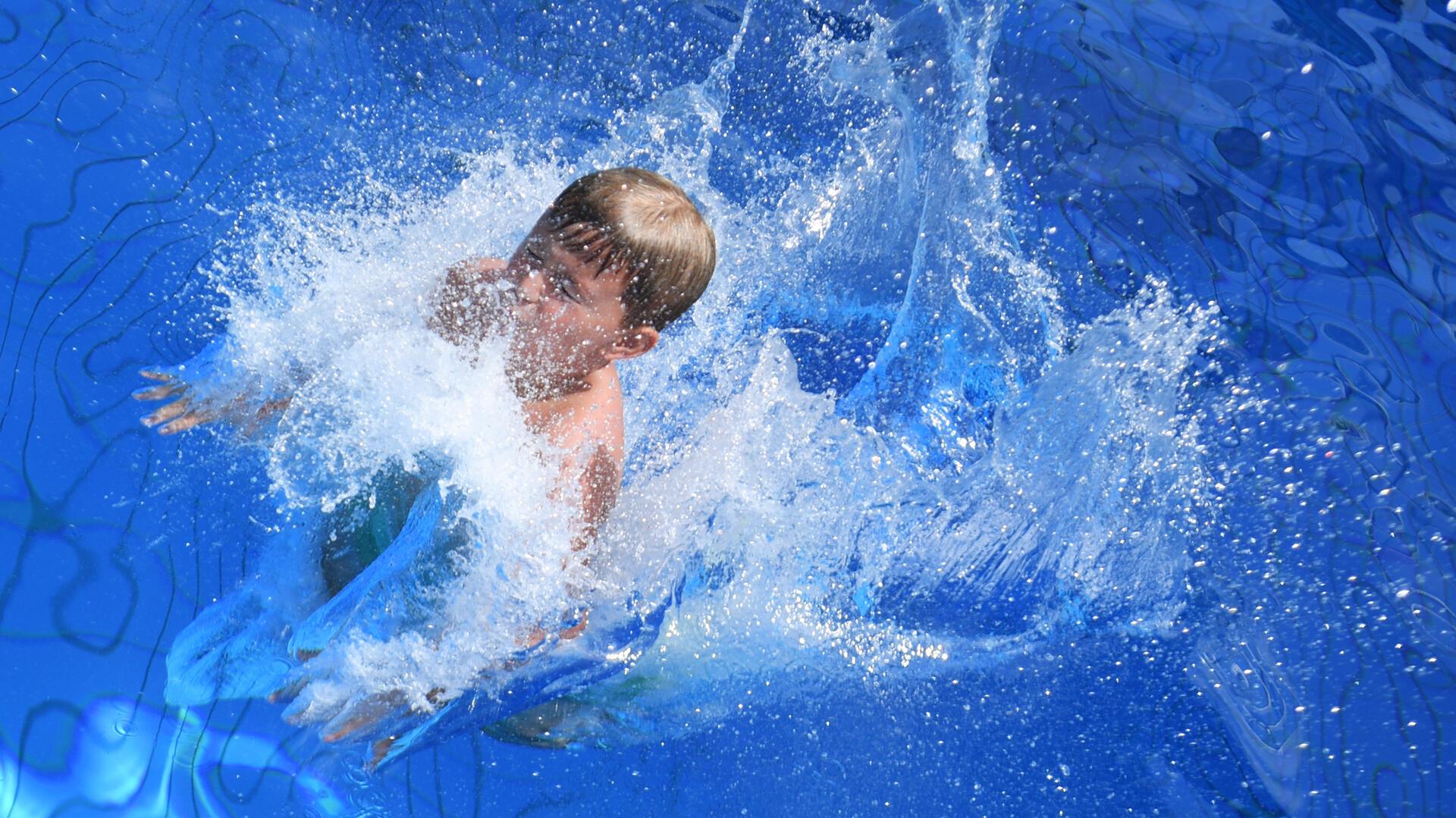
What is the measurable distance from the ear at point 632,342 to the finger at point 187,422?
Result: 936 millimetres

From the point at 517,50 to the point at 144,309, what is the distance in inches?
60.2

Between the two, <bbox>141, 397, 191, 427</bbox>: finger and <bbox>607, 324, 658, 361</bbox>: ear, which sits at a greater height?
<bbox>607, 324, 658, 361</bbox>: ear

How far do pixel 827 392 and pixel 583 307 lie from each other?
123 cm

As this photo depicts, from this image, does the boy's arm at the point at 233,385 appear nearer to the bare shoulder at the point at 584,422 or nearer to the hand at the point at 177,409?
the hand at the point at 177,409

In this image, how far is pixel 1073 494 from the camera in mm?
3059

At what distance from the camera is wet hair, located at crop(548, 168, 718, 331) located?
2119mm

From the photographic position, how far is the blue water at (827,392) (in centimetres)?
263

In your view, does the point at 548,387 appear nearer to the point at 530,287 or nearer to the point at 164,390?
the point at 530,287

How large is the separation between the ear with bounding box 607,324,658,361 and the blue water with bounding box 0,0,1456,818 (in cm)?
41

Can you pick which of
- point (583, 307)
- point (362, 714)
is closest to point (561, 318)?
point (583, 307)

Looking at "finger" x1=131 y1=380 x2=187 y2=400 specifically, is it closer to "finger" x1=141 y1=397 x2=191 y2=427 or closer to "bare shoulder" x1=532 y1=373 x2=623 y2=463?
"finger" x1=141 y1=397 x2=191 y2=427

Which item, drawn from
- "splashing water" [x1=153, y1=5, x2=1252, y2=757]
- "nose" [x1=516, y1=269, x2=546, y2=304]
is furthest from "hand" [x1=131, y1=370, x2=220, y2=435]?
"nose" [x1=516, y1=269, x2=546, y2=304]

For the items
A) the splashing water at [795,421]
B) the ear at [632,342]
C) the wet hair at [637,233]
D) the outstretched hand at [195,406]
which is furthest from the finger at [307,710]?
the wet hair at [637,233]

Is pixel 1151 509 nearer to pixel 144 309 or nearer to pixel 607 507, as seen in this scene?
pixel 607 507
